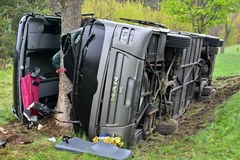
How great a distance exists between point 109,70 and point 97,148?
1.01 meters

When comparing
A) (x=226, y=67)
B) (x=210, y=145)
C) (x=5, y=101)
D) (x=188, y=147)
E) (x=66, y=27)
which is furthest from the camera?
(x=226, y=67)

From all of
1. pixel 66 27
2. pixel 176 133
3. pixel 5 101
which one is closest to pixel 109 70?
pixel 66 27

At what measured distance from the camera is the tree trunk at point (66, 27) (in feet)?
16.9

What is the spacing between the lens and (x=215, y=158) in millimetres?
4039

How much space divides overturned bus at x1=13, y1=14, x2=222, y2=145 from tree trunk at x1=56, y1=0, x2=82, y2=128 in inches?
8.6

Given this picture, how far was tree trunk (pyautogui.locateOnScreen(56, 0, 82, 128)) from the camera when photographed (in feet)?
16.9

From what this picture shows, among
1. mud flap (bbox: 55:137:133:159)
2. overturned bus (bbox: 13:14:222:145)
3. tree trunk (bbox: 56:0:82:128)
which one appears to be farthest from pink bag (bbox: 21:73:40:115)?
mud flap (bbox: 55:137:133:159)

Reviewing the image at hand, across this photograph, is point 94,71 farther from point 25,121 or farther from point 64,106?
point 25,121

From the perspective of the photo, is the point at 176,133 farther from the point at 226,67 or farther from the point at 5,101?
the point at 226,67

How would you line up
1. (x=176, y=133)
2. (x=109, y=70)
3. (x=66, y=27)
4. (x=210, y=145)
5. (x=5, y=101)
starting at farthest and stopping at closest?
(x=5, y=101) < (x=176, y=133) < (x=66, y=27) < (x=210, y=145) < (x=109, y=70)

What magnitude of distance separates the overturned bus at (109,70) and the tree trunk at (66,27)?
0.22 m

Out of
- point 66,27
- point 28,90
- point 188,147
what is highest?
point 66,27

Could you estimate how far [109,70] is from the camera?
14.4 feet

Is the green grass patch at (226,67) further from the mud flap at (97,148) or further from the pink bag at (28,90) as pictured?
the mud flap at (97,148)
